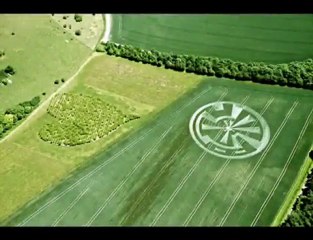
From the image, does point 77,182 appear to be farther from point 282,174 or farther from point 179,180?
point 282,174

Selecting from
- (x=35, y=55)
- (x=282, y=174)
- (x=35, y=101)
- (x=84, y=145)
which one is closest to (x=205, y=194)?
(x=282, y=174)

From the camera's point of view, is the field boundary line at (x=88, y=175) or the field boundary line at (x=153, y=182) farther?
the field boundary line at (x=153, y=182)

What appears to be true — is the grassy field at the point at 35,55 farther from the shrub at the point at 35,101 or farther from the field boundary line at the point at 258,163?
the field boundary line at the point at 258,163

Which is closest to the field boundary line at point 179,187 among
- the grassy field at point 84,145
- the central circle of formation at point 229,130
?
the central circle of formation at point 229,130

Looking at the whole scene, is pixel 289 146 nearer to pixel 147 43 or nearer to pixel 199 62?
pixel 199 62
